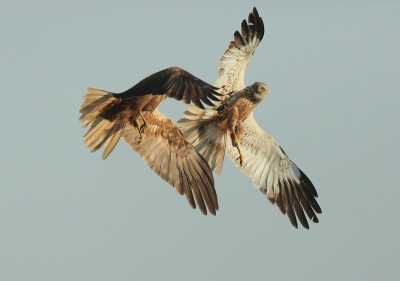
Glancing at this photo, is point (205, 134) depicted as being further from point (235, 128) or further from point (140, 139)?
point (140, 139)

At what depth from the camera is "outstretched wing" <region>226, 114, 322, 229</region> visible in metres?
13.5

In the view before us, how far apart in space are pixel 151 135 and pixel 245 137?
1781mm

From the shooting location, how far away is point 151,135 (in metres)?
12.5

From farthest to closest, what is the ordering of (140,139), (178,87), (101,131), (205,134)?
(205,134), (140,139), (101,131), (178,87)

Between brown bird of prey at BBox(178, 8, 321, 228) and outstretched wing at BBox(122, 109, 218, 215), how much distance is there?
0.52m

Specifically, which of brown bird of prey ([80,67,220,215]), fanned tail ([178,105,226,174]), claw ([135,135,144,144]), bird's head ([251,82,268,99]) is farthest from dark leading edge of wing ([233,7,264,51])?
claw ([135,135,144,144])

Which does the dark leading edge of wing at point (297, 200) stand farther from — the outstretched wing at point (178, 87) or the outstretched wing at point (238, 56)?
the outstretched wing at point (178, 87)

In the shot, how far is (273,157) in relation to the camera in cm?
1371

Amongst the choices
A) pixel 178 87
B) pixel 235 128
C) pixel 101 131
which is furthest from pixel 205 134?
pixel 178 87

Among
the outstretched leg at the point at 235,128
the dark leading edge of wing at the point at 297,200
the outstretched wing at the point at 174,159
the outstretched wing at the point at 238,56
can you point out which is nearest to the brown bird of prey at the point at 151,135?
the outstretched wing at the point at 174,159

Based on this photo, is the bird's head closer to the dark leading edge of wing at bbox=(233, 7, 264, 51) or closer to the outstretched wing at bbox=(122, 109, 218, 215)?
the dark leading edge of wing at bbox=(233, 7, 264, 51)

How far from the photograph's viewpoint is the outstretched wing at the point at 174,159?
485 inches

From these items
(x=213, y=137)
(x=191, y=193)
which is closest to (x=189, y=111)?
(x=213, y=137)

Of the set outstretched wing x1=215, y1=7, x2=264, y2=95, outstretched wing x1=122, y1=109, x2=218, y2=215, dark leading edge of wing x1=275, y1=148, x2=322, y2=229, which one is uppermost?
outstretched wing x1=215, y1=7, x2=264, y2=95
